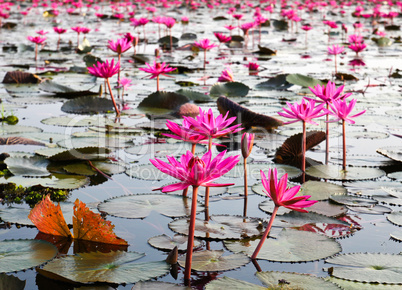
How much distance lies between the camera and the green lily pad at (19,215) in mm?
1754

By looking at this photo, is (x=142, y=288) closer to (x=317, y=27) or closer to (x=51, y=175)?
(x=51, y=175)

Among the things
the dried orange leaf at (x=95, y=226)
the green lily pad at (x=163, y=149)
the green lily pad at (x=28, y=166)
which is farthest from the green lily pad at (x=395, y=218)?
the green lily pad at (x=28, y=166)

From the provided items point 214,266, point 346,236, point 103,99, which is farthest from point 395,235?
point 103,99

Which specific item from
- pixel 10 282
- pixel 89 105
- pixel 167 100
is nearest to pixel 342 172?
pixel 10 282

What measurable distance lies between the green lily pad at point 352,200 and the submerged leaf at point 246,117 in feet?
3.61

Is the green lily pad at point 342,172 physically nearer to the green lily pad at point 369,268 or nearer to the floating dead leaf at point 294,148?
the floating dead leaf at point 294,148

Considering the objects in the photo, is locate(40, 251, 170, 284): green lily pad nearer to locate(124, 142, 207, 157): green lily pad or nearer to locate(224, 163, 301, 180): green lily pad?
locate(224, 163, 301, 180): green lily pad

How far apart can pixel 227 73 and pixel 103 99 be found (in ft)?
3.84

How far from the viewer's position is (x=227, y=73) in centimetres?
430

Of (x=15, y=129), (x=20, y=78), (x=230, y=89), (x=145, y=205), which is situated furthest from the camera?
(x=20, y=78)

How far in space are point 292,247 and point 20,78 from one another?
3831mm

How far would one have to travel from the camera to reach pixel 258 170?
241 cm

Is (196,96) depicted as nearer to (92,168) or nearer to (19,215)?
(92,168)

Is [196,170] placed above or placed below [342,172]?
above
